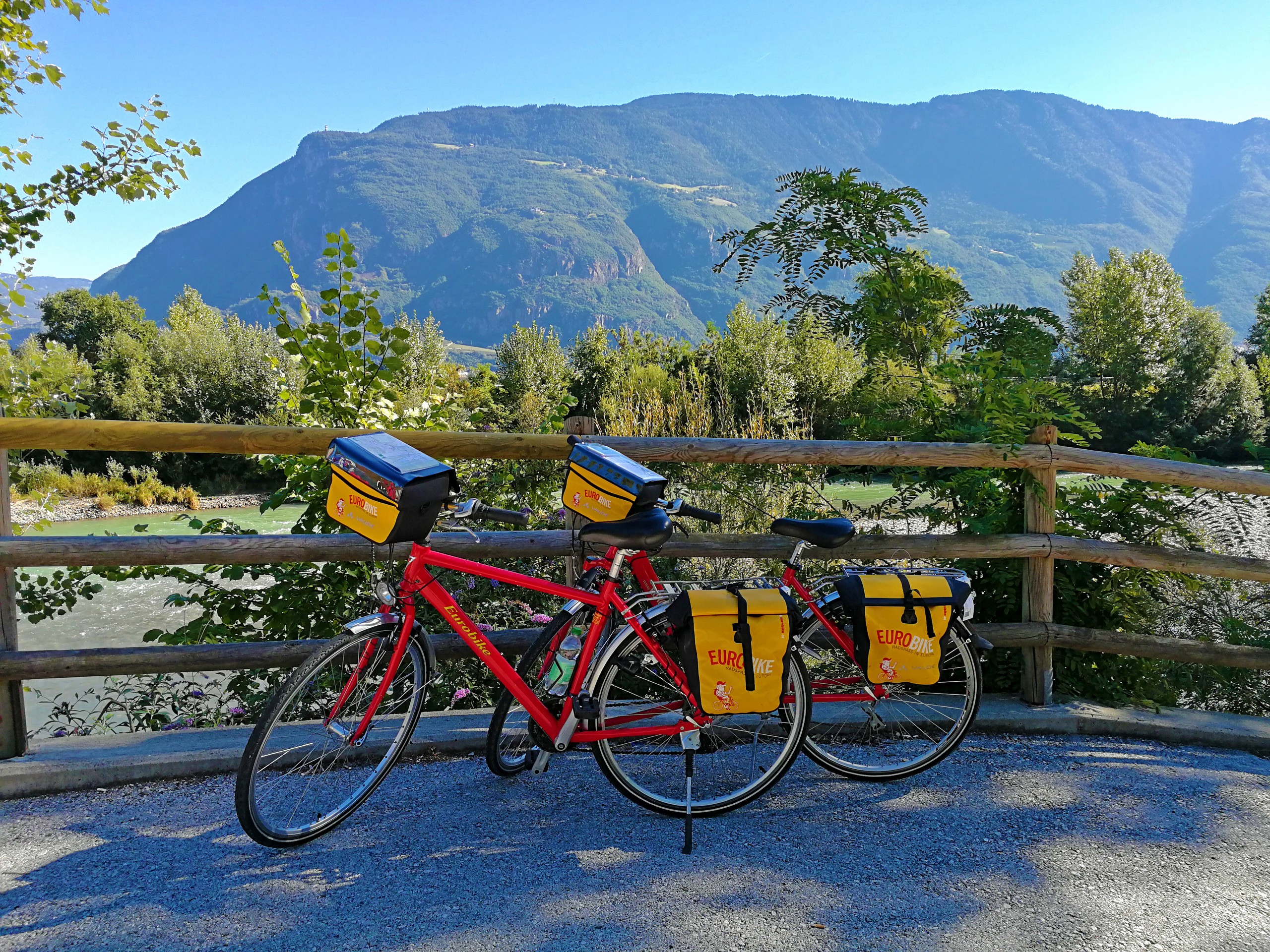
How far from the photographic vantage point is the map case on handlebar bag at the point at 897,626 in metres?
3.20

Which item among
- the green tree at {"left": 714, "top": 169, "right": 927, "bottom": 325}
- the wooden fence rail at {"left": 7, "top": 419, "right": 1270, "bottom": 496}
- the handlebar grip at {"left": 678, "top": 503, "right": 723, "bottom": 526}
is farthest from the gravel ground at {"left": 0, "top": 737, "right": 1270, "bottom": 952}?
the green tree at {"left": 714, "top": 169, "right": 927, "bottom": 325}

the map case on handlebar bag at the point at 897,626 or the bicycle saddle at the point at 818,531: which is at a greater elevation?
the bicycle saddle at the point at 818,531

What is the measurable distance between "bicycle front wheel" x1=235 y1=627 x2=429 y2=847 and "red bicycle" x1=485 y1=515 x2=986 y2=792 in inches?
14.2

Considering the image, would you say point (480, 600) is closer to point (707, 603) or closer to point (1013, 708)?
point (707, 603)

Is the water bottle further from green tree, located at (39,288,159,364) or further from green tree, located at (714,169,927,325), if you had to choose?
green tree, located at (39,288,159,364)

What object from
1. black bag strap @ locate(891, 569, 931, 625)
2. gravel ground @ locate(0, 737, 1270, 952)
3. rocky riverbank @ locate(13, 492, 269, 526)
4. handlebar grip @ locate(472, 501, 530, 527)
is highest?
handlebar grip @ locate(472, 501, 530, 527)

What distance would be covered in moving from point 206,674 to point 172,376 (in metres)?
27.6

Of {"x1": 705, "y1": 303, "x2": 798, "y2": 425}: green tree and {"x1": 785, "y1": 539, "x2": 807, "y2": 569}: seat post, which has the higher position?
{"x1": 705, "y1": 303, "x2": 798, "y2": 425}: green tree

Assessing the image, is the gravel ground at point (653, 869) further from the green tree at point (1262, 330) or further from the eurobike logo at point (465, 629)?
the green tree at point (1262, 330)

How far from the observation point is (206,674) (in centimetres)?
657

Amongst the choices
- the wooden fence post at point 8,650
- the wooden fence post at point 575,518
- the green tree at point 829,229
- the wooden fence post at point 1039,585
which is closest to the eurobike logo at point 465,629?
the wooden fence post at point 575,518

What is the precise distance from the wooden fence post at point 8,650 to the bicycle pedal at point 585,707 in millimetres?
2092

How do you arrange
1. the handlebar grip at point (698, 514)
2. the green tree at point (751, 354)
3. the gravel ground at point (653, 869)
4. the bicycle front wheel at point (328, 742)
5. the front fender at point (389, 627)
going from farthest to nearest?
the green tree at point (751, 354) → the handlebar grip at point (698, 514) → the front fender at point (389, 627) → the bicycle front wheel at point (328, 742) → the gravel ground at point (653, 869)

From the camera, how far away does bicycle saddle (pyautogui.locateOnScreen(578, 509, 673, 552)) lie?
9.53 ft
